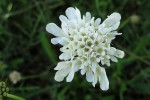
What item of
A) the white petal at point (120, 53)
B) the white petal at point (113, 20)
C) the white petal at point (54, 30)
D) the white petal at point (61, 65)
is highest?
the white petal at point (113, 20)

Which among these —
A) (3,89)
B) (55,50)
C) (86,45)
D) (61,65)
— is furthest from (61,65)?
(55,50)

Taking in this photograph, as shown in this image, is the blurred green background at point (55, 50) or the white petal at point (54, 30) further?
the blurred green background at point (55, 50)

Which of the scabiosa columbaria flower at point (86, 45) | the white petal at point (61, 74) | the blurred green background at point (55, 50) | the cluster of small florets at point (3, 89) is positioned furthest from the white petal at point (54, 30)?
the blurred green background at point (55, 50)

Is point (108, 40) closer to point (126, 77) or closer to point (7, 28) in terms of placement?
point (126, 77)

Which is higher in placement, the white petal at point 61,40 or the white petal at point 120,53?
the white petal at point 61,40

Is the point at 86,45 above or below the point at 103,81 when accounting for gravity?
above

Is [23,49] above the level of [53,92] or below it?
above

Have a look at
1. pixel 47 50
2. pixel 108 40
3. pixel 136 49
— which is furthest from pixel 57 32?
pixel 136 49

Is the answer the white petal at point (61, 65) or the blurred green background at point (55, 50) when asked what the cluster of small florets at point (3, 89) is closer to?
the white petal at point (61, 65)

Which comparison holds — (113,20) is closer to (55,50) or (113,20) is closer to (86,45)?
(86,45)
